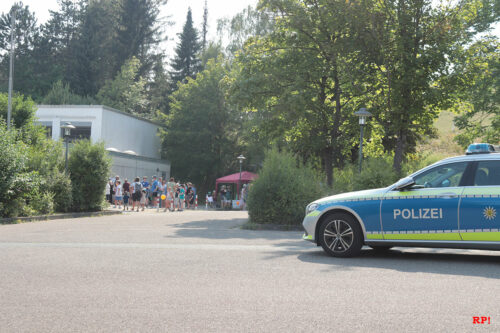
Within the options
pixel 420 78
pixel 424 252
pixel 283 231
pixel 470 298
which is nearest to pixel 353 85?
pixel 420 78

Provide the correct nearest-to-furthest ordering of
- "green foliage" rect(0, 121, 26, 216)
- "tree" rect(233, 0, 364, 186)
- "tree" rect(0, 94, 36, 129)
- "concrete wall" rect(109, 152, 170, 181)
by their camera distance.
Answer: "green foliage" rect(0, 121, 26, 216) < "tree" rect(233, 0, 364, 186) < "tree" rect(0, 94, 36, 129) < "concrete wall" rect(109, 152, 170, 181)

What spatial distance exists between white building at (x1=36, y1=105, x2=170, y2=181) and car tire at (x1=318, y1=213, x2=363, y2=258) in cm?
3281

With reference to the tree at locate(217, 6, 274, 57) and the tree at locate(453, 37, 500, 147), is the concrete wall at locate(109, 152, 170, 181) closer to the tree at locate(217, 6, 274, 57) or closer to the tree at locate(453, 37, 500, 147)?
the tree at locate(217, 6, 274, 57)

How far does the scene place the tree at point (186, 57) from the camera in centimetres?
7188

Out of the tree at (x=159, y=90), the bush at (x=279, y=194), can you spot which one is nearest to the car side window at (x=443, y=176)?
the bush at (x=279, y=194)

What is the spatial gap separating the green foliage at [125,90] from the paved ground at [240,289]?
56667mm

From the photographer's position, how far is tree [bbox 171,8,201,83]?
71875mm

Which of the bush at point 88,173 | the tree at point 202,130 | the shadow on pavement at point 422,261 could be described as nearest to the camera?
the shadow on pavement at point 422,261

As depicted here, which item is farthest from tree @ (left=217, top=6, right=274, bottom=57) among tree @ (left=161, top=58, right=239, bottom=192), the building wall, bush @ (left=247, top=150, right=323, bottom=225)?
bush @ (left=247, top=150, right=323, bottom=225)

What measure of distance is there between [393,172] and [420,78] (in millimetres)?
5065

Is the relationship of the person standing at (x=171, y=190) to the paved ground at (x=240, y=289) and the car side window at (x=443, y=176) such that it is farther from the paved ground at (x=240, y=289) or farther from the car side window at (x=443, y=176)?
the car side window at (x=443, y=176)

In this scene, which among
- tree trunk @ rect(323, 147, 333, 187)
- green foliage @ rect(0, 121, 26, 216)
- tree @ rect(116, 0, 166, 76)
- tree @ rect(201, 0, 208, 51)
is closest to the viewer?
green foliage @ rect(0, 121, 26, 216)

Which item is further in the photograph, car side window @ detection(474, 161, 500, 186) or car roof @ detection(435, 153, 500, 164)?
car roof @ detection(435, 153, 500, 164)
